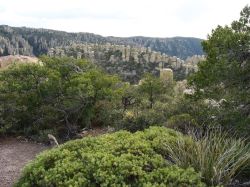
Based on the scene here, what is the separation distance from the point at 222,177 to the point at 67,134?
374 inches

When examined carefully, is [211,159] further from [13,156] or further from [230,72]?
[13,156]

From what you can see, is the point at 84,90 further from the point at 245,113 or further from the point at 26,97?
the point at 245,113

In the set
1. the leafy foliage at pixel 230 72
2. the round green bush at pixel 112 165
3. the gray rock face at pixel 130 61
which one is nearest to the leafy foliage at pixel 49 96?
the leafy foliage at pixel 230 72

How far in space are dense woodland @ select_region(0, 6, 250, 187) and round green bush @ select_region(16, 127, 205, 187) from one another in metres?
0.01

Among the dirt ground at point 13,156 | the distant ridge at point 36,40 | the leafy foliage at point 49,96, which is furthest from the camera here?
the distant ridge at point 36,40

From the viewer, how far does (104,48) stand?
60375 mm

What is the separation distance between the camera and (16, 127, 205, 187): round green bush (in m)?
5.22

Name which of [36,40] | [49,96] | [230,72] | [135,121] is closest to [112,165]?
[230,72]

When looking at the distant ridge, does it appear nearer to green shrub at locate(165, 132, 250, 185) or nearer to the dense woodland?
the dense woodland

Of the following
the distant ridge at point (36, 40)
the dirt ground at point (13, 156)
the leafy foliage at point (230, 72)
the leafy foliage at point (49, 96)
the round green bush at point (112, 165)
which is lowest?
the distant ridge at point (36, 40)

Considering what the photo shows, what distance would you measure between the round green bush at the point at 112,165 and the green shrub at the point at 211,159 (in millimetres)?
245

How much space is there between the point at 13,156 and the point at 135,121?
4.28 metres

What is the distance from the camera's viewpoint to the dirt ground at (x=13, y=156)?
32.7ft

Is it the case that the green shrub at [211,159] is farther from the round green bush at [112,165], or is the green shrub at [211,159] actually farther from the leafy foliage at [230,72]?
the leafy foliage at [230,72]
